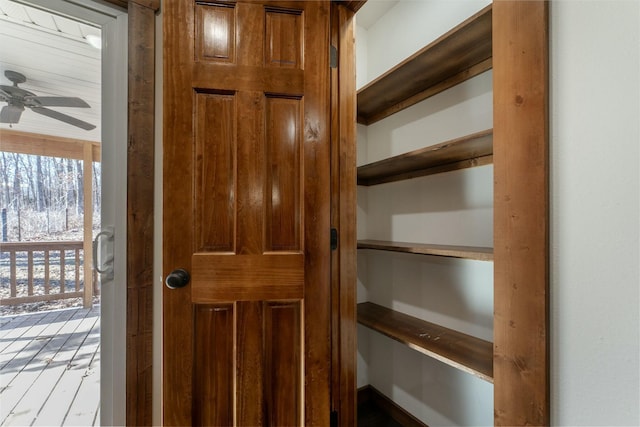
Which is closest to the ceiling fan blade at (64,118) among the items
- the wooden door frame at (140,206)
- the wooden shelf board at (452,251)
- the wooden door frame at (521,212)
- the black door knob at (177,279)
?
the wooden door frame at (140,206)

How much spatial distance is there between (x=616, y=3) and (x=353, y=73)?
2.90ft

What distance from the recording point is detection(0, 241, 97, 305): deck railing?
43.7 inches

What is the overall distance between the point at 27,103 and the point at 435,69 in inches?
75.0

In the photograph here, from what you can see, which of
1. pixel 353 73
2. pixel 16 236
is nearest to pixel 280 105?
pixel 353 73

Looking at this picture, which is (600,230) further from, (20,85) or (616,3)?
(20,85)

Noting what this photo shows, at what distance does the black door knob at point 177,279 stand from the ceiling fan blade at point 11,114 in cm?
94

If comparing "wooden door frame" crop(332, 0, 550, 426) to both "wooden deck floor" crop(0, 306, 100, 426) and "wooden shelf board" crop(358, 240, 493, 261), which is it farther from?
"wooden deck floor" crop(0, 306, 100, 426)

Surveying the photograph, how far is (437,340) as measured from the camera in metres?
1.32

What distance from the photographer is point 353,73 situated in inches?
50.8

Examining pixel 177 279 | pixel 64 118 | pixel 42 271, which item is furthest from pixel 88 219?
pixel 177 279

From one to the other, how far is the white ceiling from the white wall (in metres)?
1.75

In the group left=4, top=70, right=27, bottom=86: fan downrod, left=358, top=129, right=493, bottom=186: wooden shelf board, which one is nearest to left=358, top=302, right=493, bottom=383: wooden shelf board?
left=358, top=129, right=493, bottom=186: wooden shelf board

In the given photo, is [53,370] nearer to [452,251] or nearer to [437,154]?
[452,251]

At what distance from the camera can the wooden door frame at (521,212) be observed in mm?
681
